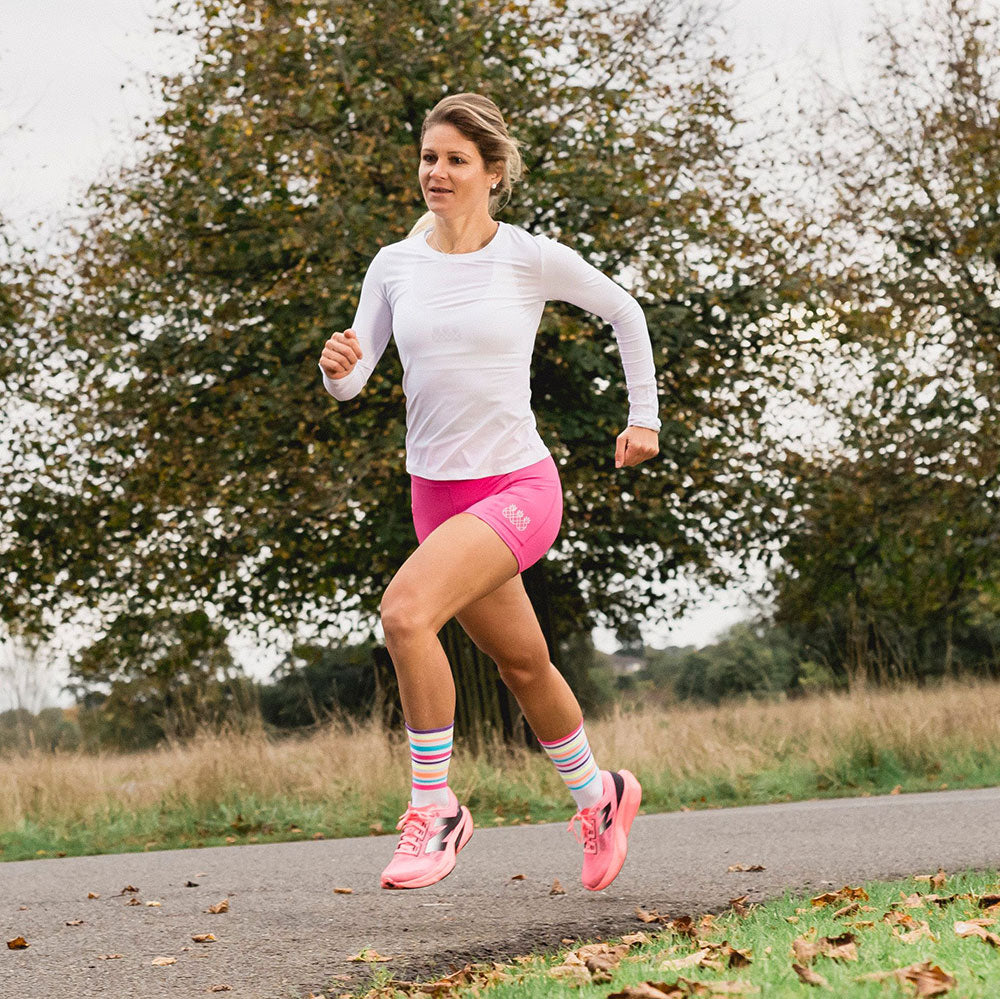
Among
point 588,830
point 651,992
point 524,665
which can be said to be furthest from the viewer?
point 588,830

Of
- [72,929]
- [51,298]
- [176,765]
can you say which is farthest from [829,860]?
[51,298]

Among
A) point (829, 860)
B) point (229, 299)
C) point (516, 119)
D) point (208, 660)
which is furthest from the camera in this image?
point (208, 660)

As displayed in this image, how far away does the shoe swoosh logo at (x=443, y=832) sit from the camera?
12.2 ft

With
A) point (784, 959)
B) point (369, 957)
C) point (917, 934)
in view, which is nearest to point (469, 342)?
point (369, 957)

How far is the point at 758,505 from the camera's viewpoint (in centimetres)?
1623

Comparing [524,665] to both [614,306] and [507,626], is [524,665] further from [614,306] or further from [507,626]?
[614,306]

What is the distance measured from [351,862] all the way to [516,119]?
10123mm

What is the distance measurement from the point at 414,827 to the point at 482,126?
206 cm

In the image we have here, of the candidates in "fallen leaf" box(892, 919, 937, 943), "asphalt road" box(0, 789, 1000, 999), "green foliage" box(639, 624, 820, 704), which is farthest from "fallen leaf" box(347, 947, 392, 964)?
"green foliage" box(639, 624, 820, 704)

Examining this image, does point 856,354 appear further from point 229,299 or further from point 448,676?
point 448,676

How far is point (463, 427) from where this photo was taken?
3922 mm

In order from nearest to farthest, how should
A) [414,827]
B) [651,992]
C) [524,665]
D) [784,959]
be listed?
[651,992]
[784,959]
[414,827]
[524,665]

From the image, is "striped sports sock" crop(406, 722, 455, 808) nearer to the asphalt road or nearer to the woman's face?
the asphalt road

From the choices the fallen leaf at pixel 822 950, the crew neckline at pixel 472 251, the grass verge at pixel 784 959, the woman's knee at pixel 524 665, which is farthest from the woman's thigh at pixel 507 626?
the fallen leaf at pixel 822 950
